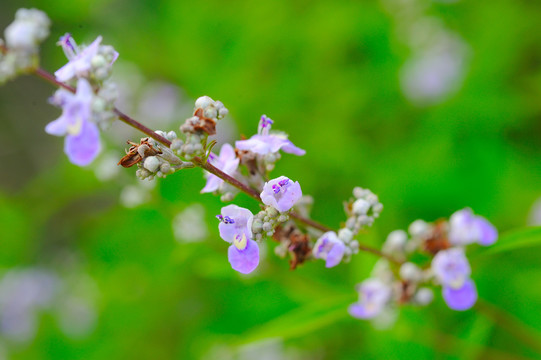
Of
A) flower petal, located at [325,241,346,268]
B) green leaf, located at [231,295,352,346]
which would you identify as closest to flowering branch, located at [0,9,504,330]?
flower petal, located at [325,241,346,268]

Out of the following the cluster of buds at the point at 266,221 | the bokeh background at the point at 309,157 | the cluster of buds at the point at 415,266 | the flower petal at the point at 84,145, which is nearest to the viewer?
the flower petal at the point at 84,145

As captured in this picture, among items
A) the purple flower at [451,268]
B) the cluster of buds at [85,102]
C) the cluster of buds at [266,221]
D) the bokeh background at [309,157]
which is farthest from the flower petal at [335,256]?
the bokeh background at [309,157]

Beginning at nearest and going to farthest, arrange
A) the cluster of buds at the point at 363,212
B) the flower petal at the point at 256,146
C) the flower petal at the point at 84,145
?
1. the flower petal at the point at 84,145
2. the flower petal at the point at 256,146
3. the cluster of buds at the point at 363,212

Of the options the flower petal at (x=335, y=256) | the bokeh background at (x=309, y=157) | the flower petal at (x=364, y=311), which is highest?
the bokeh background at (x=309, y=157)

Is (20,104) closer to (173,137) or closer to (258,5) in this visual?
(258,5)

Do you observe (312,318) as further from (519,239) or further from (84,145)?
(84,145)

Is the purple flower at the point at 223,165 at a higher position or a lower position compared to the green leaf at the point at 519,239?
higher

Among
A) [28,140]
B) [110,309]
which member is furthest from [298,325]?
[28,140]

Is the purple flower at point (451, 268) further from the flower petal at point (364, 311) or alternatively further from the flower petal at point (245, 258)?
the flower petal at point (245, 258)
